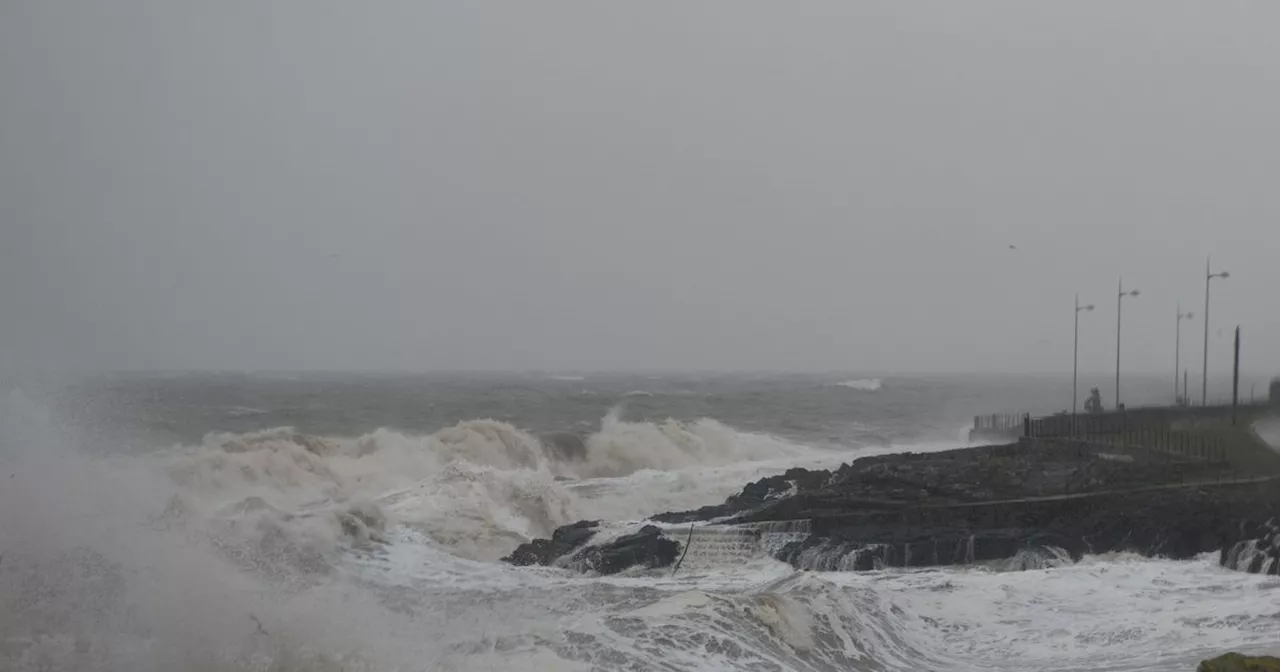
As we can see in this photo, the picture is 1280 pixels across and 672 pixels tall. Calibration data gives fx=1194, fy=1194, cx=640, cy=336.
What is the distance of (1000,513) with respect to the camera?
18984mm

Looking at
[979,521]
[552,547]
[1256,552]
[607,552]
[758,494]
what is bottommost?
[552,547]

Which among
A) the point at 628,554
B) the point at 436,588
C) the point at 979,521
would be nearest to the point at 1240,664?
the point at 436,588

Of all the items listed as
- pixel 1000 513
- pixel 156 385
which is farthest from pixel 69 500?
pixel 156 385

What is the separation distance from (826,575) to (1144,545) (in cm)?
496

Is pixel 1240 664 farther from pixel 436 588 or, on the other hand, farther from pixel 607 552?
pixel 607 552

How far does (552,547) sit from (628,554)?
1837mm

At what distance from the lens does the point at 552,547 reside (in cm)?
1758

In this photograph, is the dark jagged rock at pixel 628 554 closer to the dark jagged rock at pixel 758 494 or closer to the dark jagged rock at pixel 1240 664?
the dark jagged rock at pixel 758 494

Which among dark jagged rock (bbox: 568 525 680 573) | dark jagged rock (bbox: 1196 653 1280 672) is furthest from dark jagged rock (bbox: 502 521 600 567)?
dark jagged rock (bbox: 1196 653 1280 672)

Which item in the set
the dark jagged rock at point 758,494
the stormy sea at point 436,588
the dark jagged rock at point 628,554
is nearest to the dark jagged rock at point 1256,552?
the stormy sea at point 436,588

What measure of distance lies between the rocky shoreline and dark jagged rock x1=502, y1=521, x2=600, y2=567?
0.02 metres

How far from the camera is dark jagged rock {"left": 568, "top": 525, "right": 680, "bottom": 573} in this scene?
15.9 metres

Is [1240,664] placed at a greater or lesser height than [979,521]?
greater

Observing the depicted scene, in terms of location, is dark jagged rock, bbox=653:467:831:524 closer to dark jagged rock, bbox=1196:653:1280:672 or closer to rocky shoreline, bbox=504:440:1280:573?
rocky shoreline, bbox=504:440:1280:573
